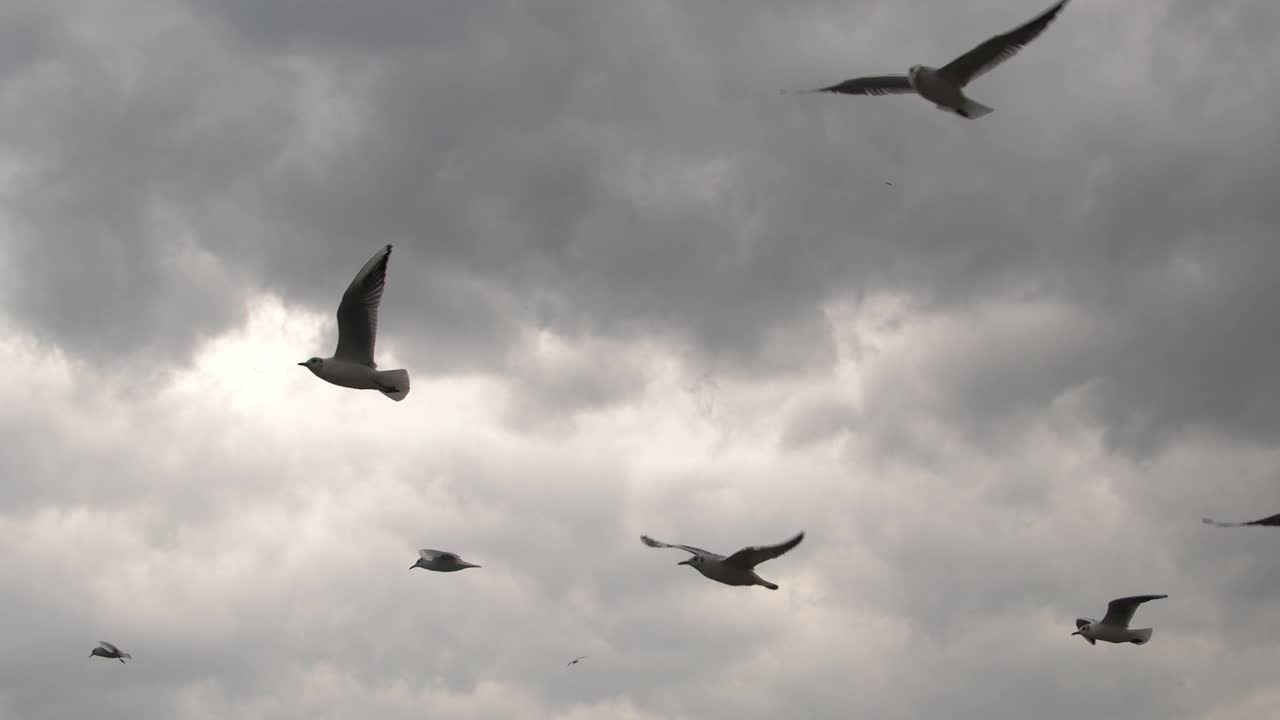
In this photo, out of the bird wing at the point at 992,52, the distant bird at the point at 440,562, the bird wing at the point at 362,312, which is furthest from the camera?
the distant bird at the point at 440,562

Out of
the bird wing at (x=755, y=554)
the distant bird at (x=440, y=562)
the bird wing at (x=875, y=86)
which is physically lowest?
the bird wing at (x=755, y=554)

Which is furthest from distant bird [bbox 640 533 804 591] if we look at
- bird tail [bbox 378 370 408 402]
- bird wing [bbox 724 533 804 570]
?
bird tail [bbox 378 370 408 402]

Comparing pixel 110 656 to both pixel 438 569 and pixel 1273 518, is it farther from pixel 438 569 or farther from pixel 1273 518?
pixel 1273 518

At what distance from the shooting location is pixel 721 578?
123 ft

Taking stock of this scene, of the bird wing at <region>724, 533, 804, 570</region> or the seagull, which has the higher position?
the seagull

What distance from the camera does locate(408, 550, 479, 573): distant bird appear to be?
51.1 meters

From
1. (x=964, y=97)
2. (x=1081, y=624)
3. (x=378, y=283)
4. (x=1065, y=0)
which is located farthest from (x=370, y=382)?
(x=1081, y=624)

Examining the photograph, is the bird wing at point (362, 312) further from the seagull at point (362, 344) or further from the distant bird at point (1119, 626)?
the distant bird at point (1119, 626)

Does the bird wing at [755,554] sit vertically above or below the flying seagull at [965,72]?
below

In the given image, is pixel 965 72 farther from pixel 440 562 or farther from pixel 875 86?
pixel 440 562

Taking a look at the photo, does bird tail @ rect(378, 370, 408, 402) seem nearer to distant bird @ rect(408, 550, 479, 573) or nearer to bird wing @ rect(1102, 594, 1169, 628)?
distant bird @ rect(408, 550, 479, 573)

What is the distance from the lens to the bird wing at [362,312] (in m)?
40.1

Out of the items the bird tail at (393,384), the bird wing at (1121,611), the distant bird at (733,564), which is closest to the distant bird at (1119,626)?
the bird wing at (1121,611)

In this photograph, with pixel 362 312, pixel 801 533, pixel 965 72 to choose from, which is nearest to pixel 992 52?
pixel 965 72
